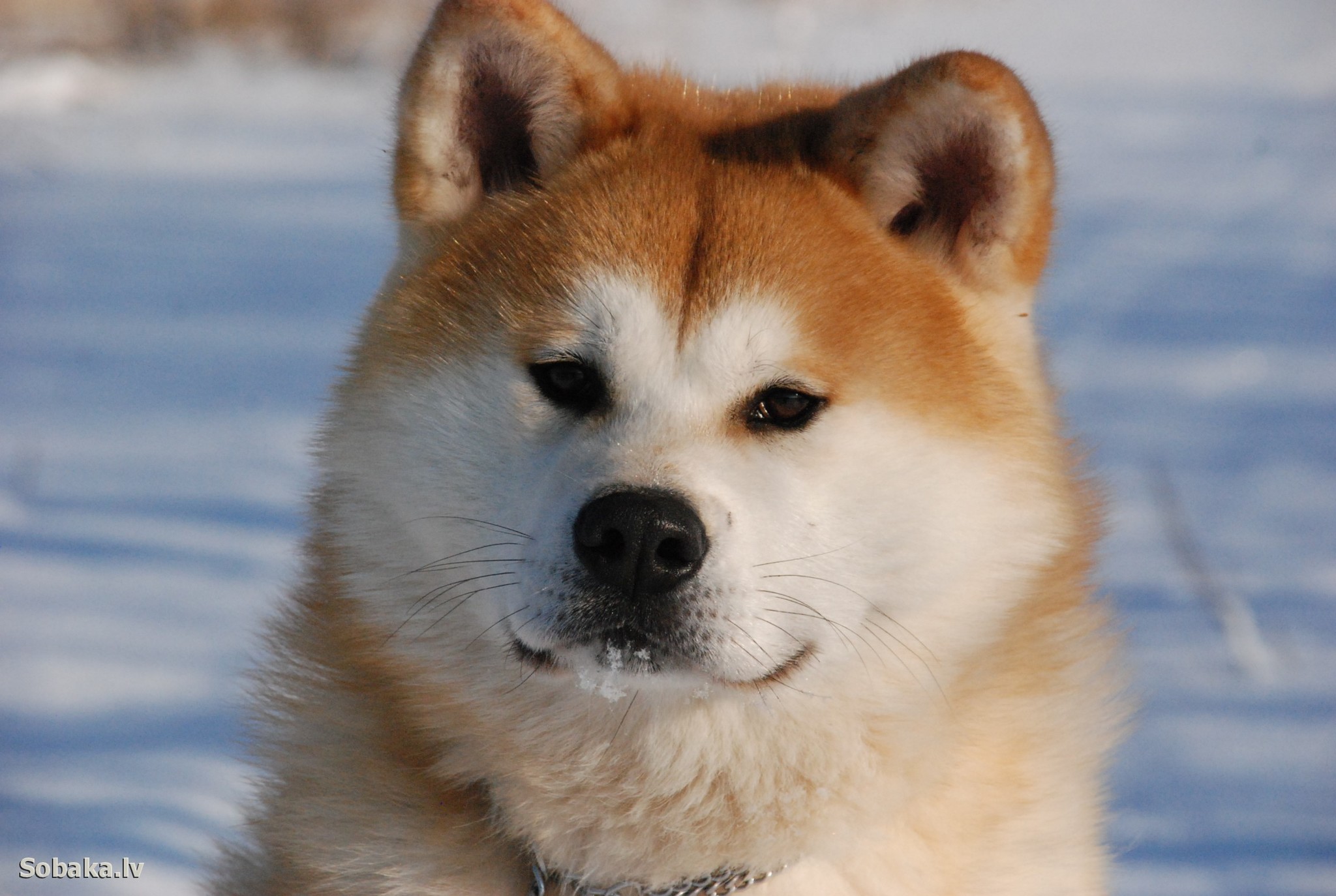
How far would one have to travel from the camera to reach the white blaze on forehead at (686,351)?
220cm

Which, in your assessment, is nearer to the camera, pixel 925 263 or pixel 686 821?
pixel 686 821

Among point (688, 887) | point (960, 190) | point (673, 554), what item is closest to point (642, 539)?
point (673, 554)

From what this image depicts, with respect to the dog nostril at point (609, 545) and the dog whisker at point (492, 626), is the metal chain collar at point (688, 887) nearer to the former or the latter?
the dog whisker at point (492, 626)

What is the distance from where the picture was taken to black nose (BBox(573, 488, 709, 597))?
202 cm

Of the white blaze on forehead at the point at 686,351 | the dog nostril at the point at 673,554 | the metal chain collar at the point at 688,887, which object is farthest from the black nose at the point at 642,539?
the metal chain collar at the point at 688,887

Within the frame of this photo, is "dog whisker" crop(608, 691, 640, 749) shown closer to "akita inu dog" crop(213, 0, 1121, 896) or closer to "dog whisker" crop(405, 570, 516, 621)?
"akita inu dog" crop(213, 0, 1121, 896)

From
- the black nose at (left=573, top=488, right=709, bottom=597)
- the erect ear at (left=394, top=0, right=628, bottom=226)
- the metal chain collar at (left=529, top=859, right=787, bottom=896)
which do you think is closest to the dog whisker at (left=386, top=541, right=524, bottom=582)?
the black nose at (left=573, top=488, right=709, bottom=597)

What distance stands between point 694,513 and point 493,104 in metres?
1.00

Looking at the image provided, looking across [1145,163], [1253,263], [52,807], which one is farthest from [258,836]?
[1145,163]

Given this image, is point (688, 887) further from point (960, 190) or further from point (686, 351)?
point (960, 190)

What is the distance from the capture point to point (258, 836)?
268cm

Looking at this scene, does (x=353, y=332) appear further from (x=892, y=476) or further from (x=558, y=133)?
(x=892, y=476)

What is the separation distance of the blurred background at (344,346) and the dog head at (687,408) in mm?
431

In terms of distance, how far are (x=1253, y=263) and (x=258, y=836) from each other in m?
5.83
